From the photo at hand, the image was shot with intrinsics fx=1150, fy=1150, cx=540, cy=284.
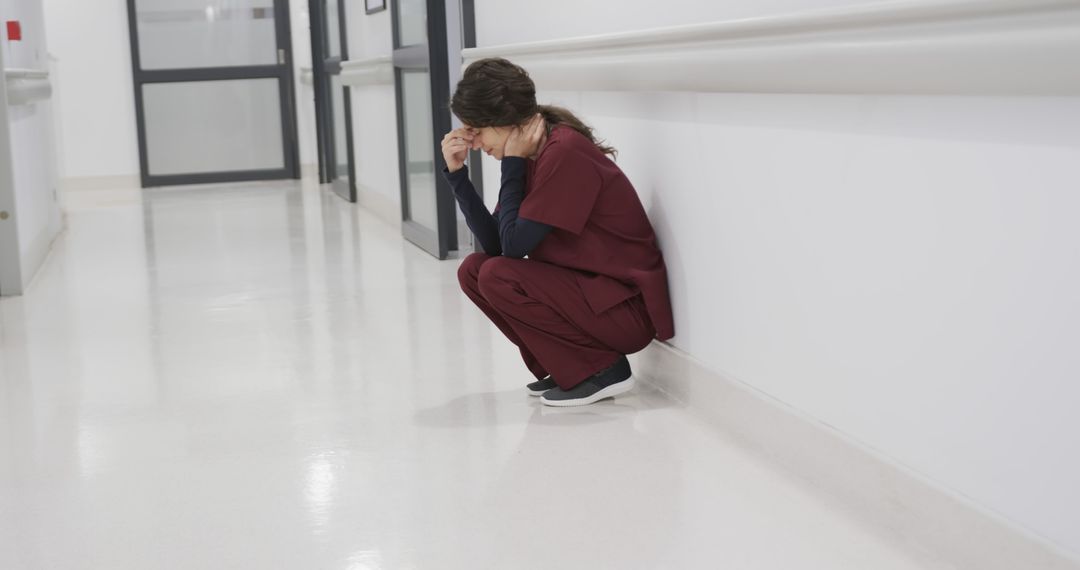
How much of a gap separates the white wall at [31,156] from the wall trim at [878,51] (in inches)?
138

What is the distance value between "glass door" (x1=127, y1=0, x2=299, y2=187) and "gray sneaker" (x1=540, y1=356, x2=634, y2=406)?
26.9ft

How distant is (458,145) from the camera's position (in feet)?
10.1

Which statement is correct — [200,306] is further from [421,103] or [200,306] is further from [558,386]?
[558,386]

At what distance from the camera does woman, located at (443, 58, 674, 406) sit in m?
2.96

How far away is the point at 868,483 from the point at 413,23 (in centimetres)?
423

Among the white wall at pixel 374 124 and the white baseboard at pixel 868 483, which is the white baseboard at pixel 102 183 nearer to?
the white wall at pixel 374 124

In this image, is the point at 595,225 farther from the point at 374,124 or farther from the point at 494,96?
the point at 374,124

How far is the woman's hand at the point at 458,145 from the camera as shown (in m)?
3.07

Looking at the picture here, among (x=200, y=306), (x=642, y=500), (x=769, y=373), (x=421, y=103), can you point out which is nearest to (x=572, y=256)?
(x=769, y=373)

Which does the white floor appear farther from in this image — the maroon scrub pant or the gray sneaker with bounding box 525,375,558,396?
the maroon scrub pant

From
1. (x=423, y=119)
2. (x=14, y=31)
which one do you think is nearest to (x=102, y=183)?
(x=14, y=31)

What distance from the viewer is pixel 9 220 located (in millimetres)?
5047

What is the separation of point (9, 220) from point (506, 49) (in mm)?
2404

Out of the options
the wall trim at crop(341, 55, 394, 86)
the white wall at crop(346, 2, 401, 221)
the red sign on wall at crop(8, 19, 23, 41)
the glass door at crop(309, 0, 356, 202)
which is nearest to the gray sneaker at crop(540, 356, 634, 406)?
the wall trim at crop(341, 55, 394, 86)
